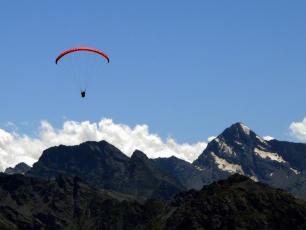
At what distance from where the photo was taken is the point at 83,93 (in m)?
138

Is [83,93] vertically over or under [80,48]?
under

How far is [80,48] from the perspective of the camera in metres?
138

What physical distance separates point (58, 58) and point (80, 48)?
615 cm

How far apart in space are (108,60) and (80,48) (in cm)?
730

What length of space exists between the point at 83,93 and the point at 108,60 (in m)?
9.30

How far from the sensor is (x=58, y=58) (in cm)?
14038

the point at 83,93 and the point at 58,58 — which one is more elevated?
the point at 58,58

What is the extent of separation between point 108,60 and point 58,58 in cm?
1257

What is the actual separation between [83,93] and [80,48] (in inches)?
388

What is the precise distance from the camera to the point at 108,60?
13538cm
